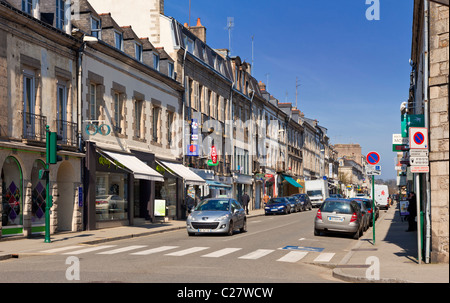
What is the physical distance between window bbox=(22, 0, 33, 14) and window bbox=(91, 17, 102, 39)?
458 centimetres

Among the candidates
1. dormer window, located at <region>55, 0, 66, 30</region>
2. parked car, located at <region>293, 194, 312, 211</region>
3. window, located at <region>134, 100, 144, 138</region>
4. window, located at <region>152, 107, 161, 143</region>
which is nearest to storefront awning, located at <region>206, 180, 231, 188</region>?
window, located at <region>152, 107, 161, 143</region>

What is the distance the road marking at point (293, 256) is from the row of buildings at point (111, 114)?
9.46m

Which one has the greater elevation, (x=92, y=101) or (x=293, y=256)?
(x=92, y=101)

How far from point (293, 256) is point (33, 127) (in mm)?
10632

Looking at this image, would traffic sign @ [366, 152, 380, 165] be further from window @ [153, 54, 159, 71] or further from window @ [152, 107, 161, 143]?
window @ [153, 54, 159, 71]

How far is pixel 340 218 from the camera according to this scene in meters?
20.9

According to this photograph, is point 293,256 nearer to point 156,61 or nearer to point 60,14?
point 60,14

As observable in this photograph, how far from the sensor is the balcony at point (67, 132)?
21.9 metres

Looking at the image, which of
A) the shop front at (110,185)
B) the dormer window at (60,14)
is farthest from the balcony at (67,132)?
the dormer window at (60,14)

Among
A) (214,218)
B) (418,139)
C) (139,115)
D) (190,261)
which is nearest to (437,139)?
(418,139)

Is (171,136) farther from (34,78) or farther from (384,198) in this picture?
(384,198)

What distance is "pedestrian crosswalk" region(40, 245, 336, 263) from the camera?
1438cm

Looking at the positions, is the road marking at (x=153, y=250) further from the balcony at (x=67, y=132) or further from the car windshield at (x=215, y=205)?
the balcony at (x=67, y=132)
